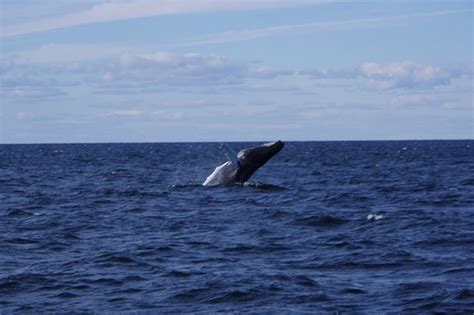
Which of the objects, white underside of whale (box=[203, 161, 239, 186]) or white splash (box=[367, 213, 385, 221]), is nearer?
white splash (box=[367, 213, 385, 221])

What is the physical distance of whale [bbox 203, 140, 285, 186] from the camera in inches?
1214

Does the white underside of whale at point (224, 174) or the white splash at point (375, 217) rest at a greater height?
the white underside of whale at point (224, 174)

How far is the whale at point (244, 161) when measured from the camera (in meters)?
30.8

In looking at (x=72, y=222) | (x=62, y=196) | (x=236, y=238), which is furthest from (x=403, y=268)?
(x=62, y=196)

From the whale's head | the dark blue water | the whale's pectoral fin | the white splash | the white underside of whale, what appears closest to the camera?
the dark blue water

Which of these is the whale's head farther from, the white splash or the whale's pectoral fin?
the white splash

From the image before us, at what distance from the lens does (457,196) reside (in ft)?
113

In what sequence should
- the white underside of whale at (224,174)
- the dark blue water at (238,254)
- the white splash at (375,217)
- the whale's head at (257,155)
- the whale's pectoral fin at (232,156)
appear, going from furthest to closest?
the white underside of whale at (224,174)
the whale's head at (257,155)
the whale's pectoral fin at (232,156)
the white splash at (375,217)
the dark blue water at (238,254)

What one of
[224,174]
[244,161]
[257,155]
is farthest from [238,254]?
[224,174]

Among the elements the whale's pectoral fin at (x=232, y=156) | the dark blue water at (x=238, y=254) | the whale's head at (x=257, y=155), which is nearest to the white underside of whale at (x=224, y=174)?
the whale's pectoral fin at (x=232, y=156)

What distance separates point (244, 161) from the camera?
31.9 m

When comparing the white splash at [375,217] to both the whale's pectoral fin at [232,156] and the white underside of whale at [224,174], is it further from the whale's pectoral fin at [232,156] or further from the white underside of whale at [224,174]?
the white underside of whale at [224,174]

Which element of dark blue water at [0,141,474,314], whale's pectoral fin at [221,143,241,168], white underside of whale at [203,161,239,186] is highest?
whale's pectoral fin at [221,143,241,168]

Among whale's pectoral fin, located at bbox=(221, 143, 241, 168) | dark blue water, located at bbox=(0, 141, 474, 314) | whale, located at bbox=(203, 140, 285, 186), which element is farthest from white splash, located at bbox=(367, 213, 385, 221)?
whale's pectoral fin, located at bbox=(221, 143, 241, 168)
